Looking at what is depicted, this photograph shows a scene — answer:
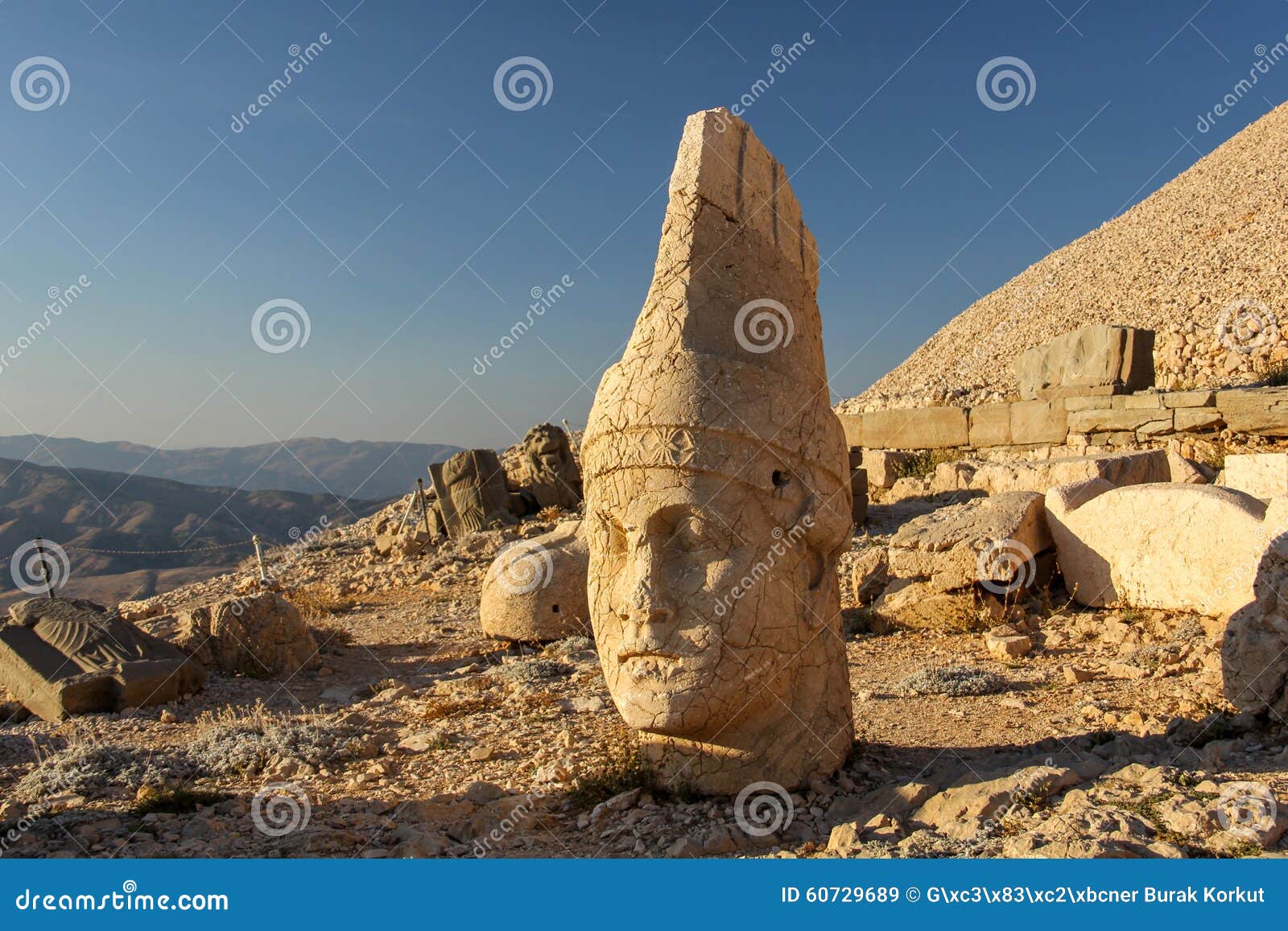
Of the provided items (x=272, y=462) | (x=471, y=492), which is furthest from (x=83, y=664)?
(x=272, y=462)

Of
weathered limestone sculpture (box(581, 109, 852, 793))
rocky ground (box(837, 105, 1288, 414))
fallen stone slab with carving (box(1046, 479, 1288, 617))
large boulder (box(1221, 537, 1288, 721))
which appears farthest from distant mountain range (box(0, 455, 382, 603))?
large boulder (box(1221, 537, 1288, 721))

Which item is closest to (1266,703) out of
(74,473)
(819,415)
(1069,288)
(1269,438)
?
(819,415)

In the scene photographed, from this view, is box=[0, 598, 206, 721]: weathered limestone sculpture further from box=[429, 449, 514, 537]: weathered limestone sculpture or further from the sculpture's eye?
box=[429, 449, 514, 537]: weathered limestone sculpture

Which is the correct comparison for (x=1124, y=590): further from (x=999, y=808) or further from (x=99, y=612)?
(x=99, y=612)

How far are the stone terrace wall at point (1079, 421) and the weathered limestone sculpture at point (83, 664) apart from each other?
297 inches

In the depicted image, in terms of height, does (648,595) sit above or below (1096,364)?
below

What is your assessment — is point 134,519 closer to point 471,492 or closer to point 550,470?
point 471,492

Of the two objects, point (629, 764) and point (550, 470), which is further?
point (550, 470)

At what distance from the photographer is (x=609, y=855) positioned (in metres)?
3.63

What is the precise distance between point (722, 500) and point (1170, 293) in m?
23.2

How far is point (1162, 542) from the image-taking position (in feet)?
21.7

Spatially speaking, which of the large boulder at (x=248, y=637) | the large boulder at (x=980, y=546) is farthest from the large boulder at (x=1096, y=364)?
the large boulder at (x=248, y=637)

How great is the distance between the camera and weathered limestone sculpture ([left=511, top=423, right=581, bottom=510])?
1529 centimetres

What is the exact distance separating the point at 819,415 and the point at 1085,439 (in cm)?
984
